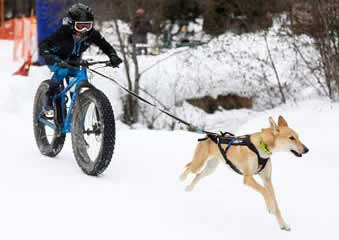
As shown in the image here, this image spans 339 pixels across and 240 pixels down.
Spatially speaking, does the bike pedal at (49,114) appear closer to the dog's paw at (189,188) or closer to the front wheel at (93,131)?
the front wheel at (93,131)

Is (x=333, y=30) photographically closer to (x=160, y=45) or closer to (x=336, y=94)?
(x=336, y=94)

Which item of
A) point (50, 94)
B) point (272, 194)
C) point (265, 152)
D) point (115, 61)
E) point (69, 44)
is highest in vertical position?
point (69, 44)

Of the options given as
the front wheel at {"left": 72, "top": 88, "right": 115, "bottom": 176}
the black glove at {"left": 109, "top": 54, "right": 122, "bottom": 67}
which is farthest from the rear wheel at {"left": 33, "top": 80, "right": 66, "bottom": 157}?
the black glove at {"left": 109, "top": 54, "right": 122, "bottom": 67}

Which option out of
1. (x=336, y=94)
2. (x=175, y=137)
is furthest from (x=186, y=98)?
(x=175, y=137)

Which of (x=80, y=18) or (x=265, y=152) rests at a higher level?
(x=80, y=18)

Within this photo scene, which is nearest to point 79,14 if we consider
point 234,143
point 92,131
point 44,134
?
point 92,131

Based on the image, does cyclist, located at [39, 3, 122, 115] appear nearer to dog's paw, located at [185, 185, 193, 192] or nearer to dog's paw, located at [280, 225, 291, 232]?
dog's paw, located at [185, 185, 193, 192]

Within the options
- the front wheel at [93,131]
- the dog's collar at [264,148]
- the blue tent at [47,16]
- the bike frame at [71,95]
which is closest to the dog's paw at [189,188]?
the front wheel at [93,131]

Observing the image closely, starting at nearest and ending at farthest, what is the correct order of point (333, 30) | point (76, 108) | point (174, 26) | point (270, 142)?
1. point (270, 142)
2. point (76, 108)
3. point (333, 30)
4. point (174, 26)

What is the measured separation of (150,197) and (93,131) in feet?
3.55

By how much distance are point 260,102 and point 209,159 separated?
11024mm

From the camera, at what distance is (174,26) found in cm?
2222

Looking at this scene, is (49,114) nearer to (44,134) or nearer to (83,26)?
(44,134)

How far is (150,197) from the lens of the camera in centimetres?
599
